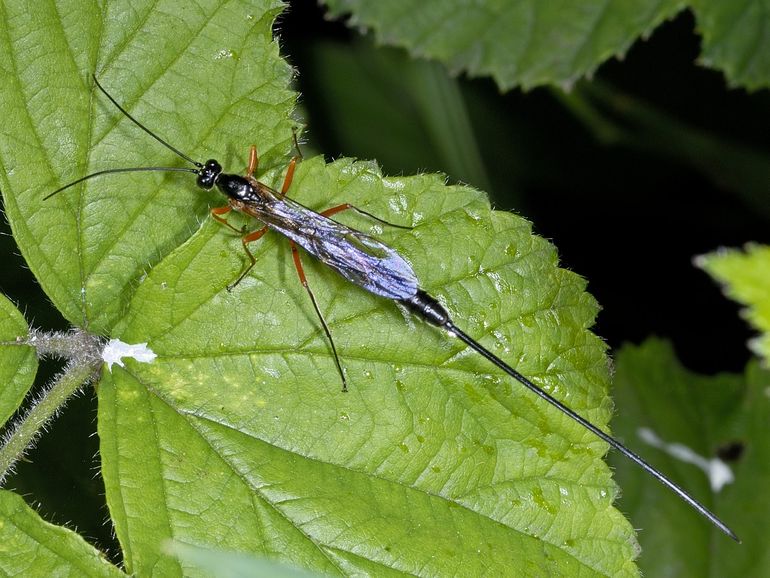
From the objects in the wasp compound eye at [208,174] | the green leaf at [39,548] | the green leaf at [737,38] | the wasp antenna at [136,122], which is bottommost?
the green leaf at [39,548]

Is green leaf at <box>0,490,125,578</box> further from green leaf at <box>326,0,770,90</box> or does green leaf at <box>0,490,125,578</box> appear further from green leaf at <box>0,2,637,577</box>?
green leaf at <box>326,0,770,90</box>

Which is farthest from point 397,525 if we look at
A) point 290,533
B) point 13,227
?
point 13,227

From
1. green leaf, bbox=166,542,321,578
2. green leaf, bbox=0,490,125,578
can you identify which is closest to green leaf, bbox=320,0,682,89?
green leaf, bbox=0,490,125,578

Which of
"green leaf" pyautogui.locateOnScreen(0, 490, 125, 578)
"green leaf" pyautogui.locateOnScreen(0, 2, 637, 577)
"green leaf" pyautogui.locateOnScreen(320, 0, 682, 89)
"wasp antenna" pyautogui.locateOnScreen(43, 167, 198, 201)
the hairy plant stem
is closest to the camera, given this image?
"green leaf" pyautogui.locateOnScreen(0, 490, 125, 578)

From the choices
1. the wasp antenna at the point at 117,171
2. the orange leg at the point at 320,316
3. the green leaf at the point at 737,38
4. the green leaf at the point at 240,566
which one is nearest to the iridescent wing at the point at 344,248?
the orange leg at the point at 320,316

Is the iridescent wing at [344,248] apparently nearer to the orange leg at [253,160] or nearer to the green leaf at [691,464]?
the orange leg at [253,160]

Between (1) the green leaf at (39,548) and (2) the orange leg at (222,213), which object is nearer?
(1) the green leaf at (39,548)

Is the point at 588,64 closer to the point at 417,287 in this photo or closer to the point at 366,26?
the point at 366,26

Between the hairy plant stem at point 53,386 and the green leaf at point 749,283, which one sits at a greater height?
the green leaf at point 749,283
